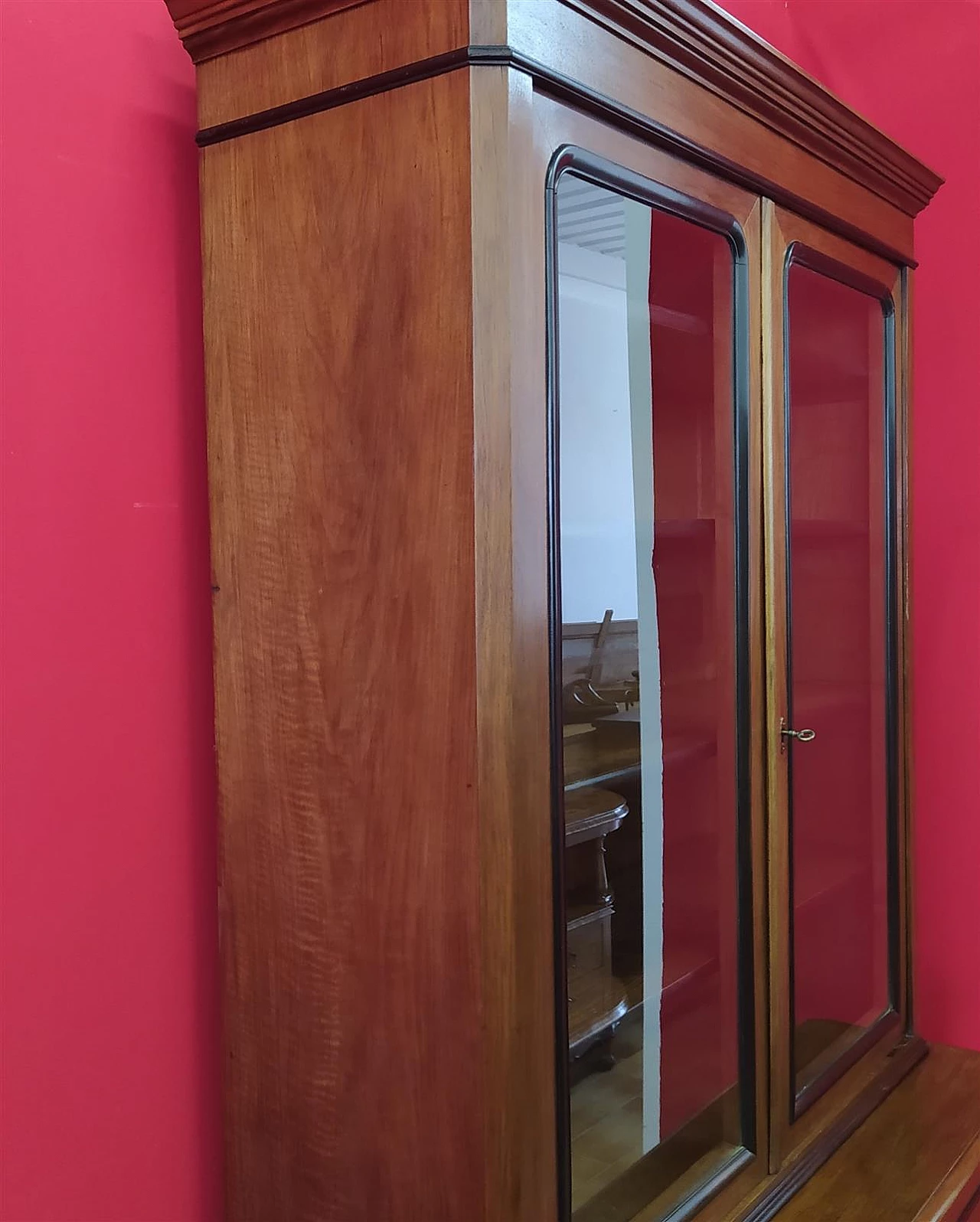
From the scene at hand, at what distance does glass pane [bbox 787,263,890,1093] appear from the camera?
1384mm

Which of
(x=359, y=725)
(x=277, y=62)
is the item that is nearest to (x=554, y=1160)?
(x=359, y=725)

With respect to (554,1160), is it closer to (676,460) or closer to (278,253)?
(676,460)

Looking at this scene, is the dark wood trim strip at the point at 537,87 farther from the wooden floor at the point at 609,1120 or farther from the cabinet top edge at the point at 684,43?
the wooden floor at the point at 609,1120

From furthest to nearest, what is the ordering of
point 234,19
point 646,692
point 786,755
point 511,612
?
point 786,755 → point 646,692 → point 234,19 → point 511,612

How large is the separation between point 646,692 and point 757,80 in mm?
671

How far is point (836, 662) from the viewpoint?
154 centimetres

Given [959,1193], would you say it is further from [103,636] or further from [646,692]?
[103,636]

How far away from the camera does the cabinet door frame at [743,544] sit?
3.12 ft

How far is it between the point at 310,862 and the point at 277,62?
0.73 m

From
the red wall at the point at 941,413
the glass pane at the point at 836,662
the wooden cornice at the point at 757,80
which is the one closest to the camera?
the wooden cornice at the point at 757,80

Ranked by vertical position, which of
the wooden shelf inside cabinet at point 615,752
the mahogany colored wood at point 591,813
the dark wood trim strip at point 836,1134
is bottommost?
the dark wood trim strip at point 836,1134

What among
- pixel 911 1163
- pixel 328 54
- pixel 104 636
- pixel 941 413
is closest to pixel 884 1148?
pixel 911 1163

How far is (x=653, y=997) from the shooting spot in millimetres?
1230

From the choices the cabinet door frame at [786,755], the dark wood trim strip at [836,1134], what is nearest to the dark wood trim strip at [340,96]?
the cabinet door frame at [786,755]
